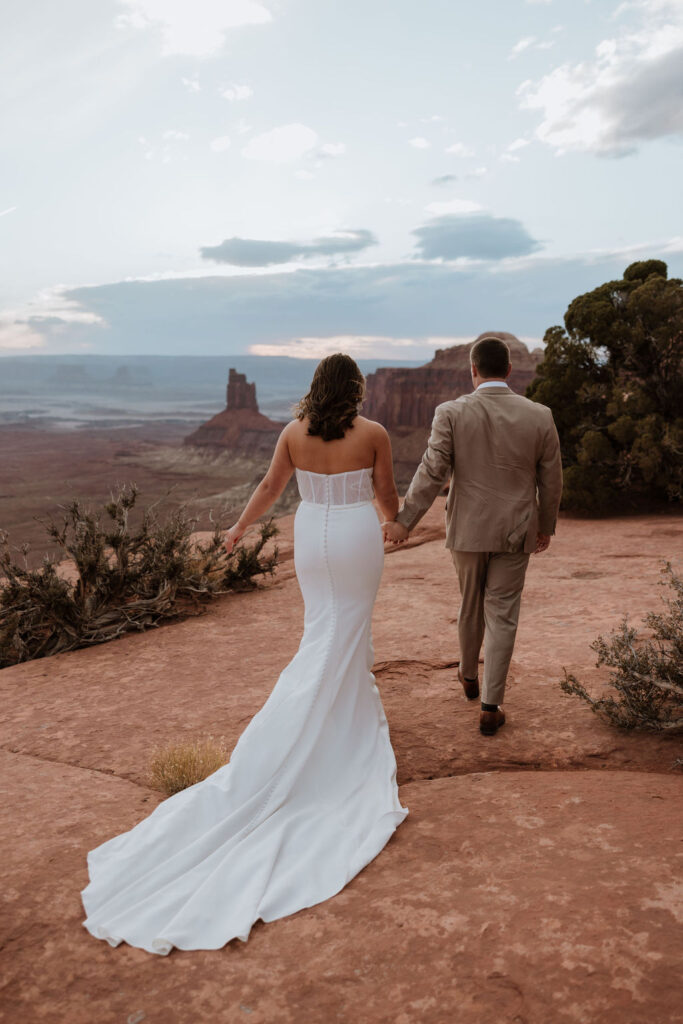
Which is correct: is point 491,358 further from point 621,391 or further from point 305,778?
point 621,391

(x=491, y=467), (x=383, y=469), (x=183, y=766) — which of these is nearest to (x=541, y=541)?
(x=491, y=467)

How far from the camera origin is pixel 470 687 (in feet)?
14.5

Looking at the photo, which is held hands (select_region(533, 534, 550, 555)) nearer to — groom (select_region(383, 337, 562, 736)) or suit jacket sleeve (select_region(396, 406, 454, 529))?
groom (select_region(383, 337, 562, 736))

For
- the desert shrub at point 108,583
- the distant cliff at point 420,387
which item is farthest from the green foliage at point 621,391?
the distant cliff at point 420,387

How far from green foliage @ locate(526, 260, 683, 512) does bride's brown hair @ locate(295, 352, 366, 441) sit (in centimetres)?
955

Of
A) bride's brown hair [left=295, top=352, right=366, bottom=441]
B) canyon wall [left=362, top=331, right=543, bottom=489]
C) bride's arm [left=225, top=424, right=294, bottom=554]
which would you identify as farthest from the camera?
canyon wall [left=362, top=331, right=543, bottom=489]

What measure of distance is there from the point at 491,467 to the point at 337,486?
0.91m

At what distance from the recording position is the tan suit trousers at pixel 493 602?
13.1 feet

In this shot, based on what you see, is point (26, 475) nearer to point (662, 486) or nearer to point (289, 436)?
point (662, 486)

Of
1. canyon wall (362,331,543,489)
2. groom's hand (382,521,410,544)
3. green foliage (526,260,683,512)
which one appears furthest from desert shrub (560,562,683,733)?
canyon wall (362,331,543,489)

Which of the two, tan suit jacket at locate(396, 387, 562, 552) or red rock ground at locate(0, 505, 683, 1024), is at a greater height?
tan suit jacket at locate(396, 387, 562, 552)

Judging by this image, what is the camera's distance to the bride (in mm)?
→ 2727

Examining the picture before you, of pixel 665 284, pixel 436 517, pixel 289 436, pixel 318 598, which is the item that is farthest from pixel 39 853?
pixel 665 284

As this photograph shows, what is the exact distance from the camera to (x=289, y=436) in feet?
11.6
